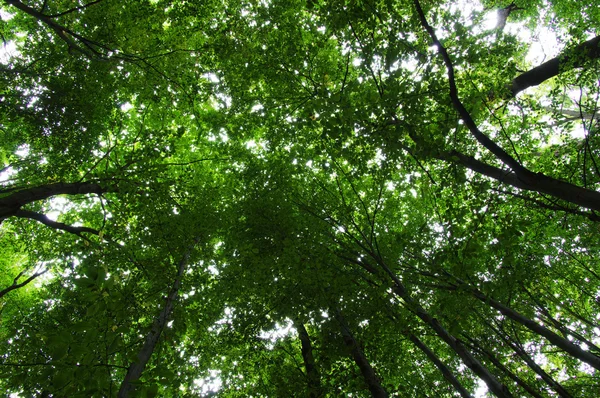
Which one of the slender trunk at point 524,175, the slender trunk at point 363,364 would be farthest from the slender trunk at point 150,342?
the slender trunk at point 524,175

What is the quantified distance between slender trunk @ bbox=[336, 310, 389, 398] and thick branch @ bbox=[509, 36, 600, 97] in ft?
21.2

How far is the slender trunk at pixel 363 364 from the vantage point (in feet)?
23.4

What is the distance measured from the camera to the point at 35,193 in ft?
20.4

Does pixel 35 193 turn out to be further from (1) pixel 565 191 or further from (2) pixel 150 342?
(1) pixel 565 191

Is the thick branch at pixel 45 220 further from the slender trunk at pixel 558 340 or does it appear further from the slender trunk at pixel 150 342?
the slender trunk at pixel 558 340

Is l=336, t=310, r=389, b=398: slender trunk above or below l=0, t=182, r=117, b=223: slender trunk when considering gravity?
below

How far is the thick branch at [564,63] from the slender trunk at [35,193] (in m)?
9.80

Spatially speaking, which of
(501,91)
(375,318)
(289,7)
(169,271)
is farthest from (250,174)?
(501,91)

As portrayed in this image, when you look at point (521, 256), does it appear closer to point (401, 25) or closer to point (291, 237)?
point (291, 237)

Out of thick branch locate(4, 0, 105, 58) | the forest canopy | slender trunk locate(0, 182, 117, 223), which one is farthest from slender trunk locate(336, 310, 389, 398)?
thick branch locate(4, 0, 105, 58)

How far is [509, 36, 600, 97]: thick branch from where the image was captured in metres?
6.65

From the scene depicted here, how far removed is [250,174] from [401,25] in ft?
17.5

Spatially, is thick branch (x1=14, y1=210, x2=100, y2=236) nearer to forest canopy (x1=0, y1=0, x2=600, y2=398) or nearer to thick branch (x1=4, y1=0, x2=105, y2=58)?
forest canopy (x1=0, y1=0, x2=600, y2=398)

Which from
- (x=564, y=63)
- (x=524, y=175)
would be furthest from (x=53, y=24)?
(x=564, y=63)
